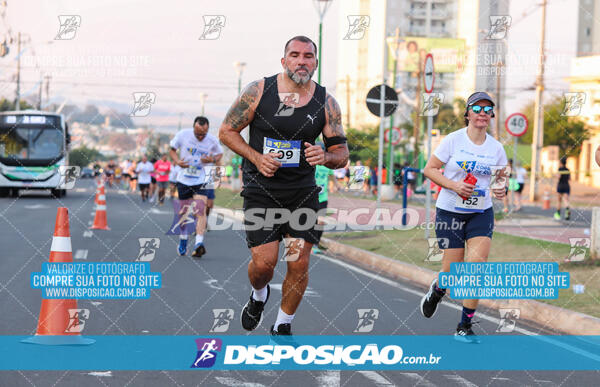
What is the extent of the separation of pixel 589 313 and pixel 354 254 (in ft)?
20.1

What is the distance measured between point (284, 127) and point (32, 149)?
28088mm

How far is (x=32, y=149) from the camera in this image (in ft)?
104

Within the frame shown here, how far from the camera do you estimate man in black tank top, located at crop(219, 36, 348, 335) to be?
5.45 m

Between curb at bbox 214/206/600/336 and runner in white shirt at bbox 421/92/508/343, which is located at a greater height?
runner in white shirt at bbox 421/92/508/343

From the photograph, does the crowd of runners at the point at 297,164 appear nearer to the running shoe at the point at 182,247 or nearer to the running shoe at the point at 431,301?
the running shoe at the point at 431,301

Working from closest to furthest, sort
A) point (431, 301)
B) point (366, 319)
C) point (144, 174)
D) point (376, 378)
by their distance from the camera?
point (376, 378), point (431, 301), point (366, 319), point (144, 174)

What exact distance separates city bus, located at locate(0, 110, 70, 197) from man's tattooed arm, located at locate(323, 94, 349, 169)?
2764 centimetres

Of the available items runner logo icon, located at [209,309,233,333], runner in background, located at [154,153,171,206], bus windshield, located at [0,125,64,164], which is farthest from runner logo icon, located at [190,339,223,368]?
bus windshield, located at [0,125,64,164]

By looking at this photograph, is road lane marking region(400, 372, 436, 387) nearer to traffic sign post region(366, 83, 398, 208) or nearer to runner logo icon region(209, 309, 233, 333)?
runner logo icon region(209, 309, 233, 333)

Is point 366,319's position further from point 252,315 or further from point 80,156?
point 80,156

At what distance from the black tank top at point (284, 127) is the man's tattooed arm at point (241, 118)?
0.14 ft

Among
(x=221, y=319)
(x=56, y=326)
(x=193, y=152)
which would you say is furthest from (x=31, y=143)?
(x=56, y=326)

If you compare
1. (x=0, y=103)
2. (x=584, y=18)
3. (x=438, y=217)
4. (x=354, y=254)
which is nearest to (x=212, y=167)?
(x=354, y=254)

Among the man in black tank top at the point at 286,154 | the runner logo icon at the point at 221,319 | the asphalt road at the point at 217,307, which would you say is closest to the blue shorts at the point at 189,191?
the asphalt road at the point at 217,307
